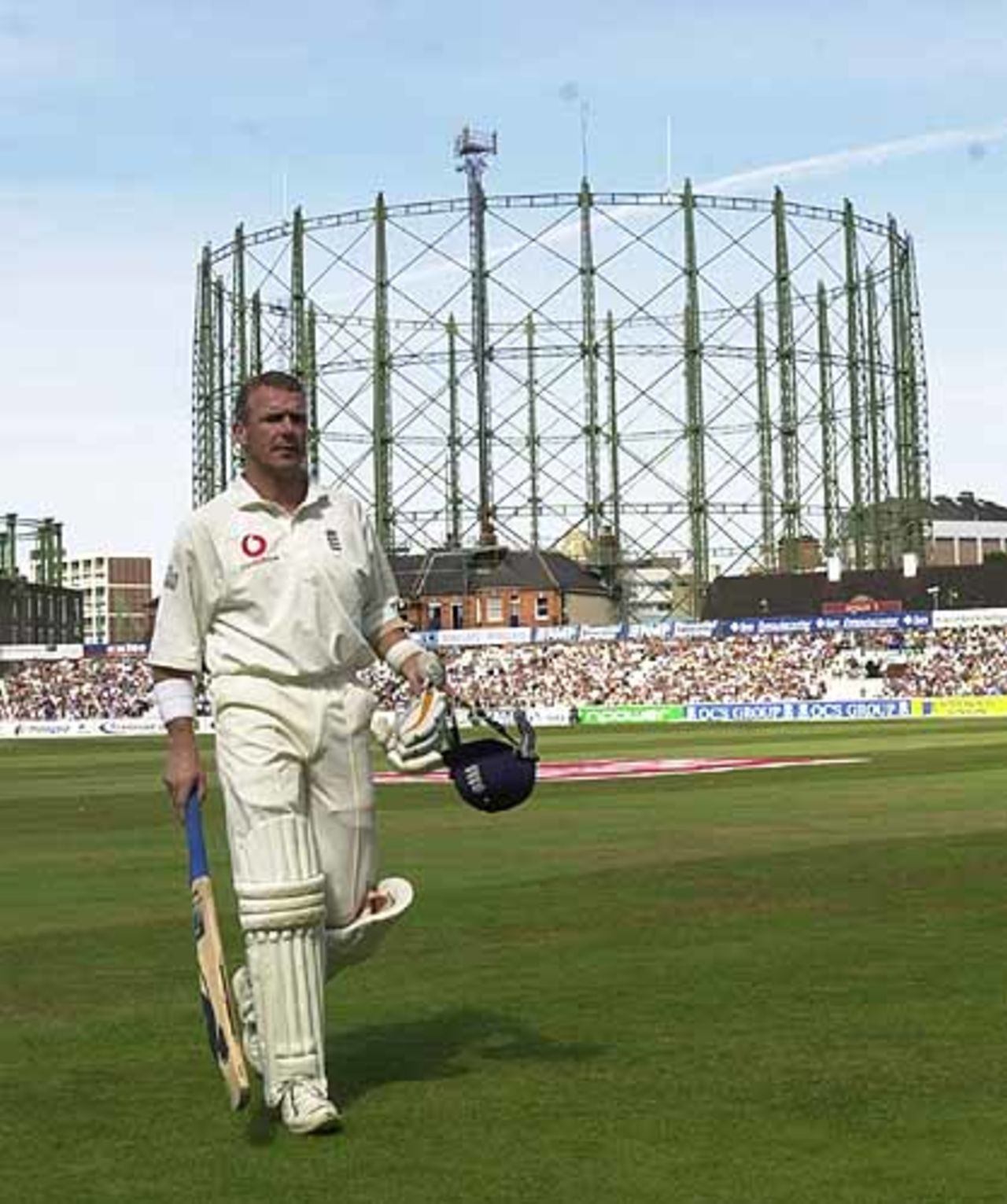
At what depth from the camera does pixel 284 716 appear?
20.8ft

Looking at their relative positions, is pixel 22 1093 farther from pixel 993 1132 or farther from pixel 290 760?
pixel 993 1132

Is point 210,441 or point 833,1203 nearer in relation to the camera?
point 833,1203

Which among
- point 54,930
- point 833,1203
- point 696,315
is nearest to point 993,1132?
point 833,1203

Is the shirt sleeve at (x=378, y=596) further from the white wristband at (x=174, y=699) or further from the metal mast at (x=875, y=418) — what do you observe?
the metal mast at (x=875, y=418)

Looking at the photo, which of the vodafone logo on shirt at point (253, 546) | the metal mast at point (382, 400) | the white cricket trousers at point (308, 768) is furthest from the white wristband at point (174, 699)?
the metal mast at point (382, 400)

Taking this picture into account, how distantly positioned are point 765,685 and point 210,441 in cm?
3273

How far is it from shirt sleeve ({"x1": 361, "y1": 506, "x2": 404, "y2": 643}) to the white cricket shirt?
5.7 inches

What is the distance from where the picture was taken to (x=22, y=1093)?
6836 millimetres

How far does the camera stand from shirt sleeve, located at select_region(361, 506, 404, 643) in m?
6.82

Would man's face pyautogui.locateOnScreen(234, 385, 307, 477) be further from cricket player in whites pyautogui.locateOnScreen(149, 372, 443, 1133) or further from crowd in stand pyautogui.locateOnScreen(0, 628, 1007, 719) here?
crowd in stand pyautogui.locateOnScreen(0, 628, 1007, 719)

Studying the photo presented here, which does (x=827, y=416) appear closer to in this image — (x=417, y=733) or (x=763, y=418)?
(x=763, y=418)

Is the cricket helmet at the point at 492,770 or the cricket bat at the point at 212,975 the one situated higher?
the cricket helmet at the point at 492,770

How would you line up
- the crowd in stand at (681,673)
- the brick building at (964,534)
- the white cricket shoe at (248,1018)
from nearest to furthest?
1. the white cricket shoe at (248,1018)
2. the crowd in stand at (681,673)
3. the brick building at (964,534)

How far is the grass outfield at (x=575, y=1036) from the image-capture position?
559cm
